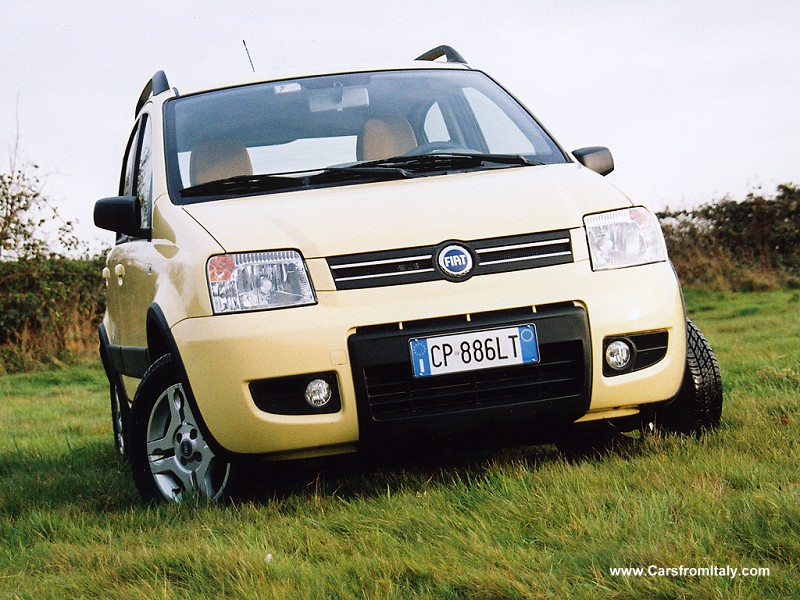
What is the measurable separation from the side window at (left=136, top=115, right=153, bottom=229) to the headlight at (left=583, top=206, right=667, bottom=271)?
1950 millimetres

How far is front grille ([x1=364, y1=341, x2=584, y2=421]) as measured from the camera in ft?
12.2

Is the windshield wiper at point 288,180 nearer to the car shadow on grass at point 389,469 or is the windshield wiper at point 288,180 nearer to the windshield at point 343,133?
the windshield at point 343,133

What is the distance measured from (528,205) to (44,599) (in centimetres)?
214

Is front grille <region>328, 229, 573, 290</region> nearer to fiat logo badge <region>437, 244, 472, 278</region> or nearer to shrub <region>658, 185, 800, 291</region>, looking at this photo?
fiat logo badge <region>437, 244, 472, 278</region>

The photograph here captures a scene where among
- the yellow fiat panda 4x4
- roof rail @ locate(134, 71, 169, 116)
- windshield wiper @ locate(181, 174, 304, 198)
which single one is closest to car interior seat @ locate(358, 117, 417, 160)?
the yellow fiat panda 4x4

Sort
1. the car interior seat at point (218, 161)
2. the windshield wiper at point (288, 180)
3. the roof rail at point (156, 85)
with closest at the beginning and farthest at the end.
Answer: the windshield wiper at point (288, 180) < the car interior seat at point (218, 161) < the roof rail at point (156, 85)

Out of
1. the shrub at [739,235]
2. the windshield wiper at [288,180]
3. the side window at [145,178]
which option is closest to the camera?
the windshield wiper at [288,180]

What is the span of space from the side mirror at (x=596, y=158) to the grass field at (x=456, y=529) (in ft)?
4.19

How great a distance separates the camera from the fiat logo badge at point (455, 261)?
3783 mm

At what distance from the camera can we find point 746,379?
258 inches

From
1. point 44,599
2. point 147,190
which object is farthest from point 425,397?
point 147,190

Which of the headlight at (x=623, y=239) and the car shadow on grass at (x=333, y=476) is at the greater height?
the headlight at (x=623, y=239)

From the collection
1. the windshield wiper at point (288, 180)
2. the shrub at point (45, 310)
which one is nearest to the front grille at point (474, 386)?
the windshield wiper at point (288, 180)

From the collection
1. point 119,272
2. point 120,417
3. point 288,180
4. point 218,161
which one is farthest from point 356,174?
point 120,417
